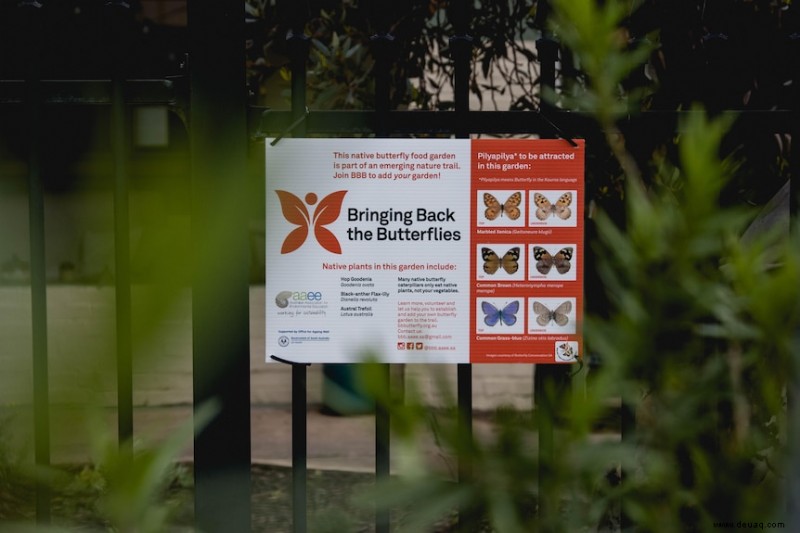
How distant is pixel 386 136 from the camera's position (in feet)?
6.10

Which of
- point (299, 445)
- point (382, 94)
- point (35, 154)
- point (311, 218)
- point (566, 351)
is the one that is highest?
point (382, 94)

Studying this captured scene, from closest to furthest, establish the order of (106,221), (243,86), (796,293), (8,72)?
1. (796,293)
2. (106,221)
3. (243,86)
4. (8,72)

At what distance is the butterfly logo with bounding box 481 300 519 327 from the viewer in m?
1.89

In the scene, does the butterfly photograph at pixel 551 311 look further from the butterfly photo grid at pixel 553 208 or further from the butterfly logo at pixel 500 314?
the butterfly photo grid at pixel 553 208

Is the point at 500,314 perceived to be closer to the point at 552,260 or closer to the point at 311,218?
the point at 552,260

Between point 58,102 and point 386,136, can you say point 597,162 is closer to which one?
point 386,136

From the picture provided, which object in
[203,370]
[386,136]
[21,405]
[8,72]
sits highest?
[8,72]

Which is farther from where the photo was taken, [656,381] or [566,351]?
[566,351]

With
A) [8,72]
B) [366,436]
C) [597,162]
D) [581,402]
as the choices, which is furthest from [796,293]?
[366,436]

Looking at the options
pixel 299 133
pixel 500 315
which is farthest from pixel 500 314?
pixel 299 133

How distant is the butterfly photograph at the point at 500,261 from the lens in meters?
1.87

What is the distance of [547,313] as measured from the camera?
188 centimetres

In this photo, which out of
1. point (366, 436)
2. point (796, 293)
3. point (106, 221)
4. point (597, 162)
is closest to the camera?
point (796, 293)

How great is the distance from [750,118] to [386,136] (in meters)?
0.70
